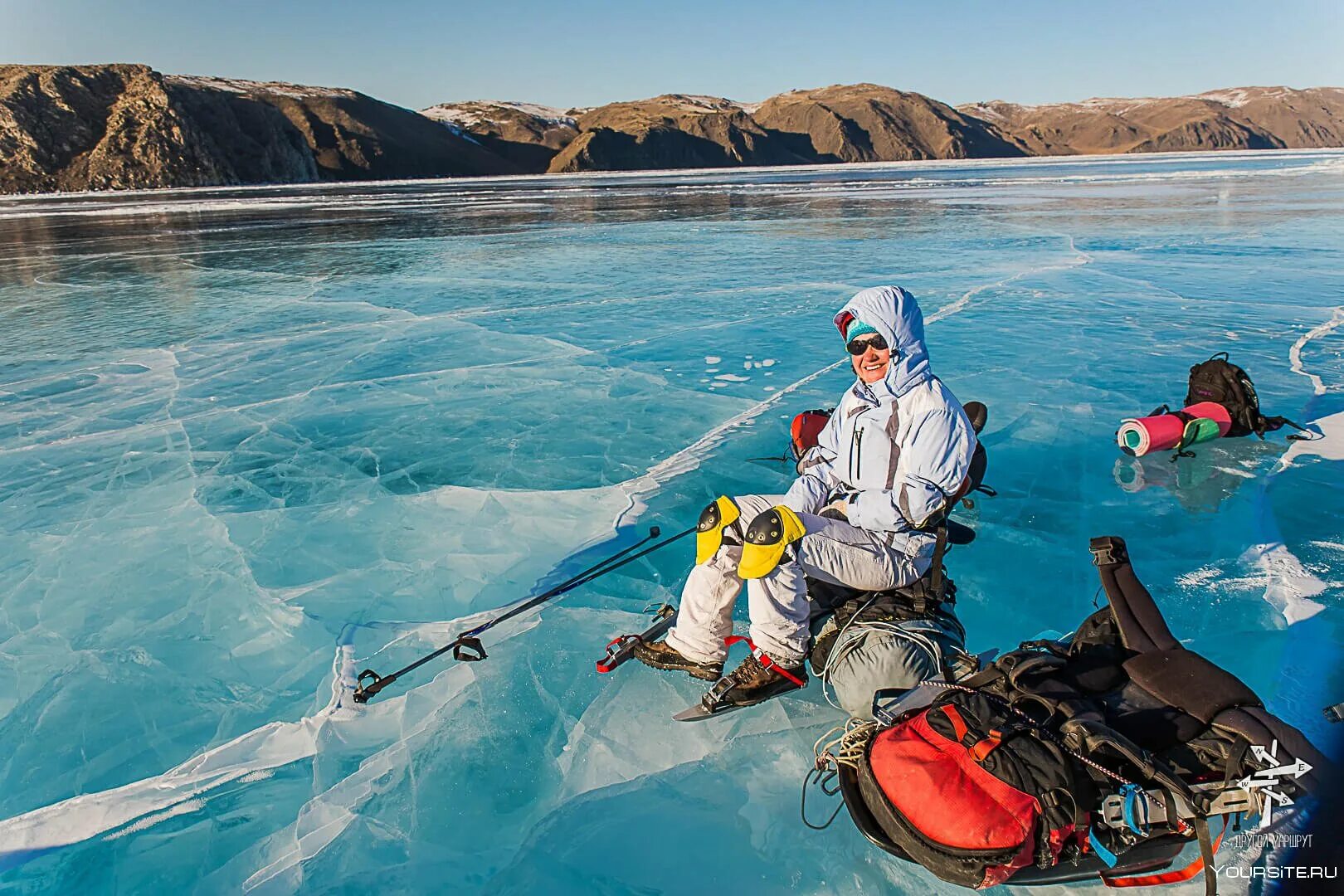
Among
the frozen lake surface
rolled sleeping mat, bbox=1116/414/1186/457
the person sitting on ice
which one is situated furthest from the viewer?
rolled sleeping mat, bbox=1116/414/1186/457

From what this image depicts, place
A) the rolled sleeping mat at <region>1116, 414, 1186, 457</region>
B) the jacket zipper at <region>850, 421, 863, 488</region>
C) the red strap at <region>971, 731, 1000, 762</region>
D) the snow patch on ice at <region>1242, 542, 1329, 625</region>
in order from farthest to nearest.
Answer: the rolled sleeping mat at <region>1116, 414, 1186, 457</region>
the snow patch on ice at <region>1242, 542, 1329, 625</region>
the jacket zipper at <region>850, 421, 863, 488</region>
the red strap at <region>971, 731, 1000, 762</region>

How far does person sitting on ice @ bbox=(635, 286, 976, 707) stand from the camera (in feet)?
10.7

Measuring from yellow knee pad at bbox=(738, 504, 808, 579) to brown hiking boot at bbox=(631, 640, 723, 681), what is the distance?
54 cm

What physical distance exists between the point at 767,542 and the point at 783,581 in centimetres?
21

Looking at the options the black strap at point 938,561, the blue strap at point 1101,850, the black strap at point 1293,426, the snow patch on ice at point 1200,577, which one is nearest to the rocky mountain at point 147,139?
the black strap at point 1293,426

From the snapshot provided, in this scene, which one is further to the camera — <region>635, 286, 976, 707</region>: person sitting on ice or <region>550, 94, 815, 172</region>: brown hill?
<region>550, 94, 815, 172</region>: brown hill

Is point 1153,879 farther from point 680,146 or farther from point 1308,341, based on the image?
point 680,146

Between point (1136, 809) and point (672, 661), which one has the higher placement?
Answer: point (1136, 809)

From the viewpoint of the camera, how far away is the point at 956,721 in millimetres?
2428

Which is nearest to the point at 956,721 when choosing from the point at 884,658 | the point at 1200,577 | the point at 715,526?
the point at 884,658

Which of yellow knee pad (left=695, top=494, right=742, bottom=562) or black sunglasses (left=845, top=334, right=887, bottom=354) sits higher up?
black sunglasses (left=845, top=334, right=887, bottom=354)

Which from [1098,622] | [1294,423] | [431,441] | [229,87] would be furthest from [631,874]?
[229,87]

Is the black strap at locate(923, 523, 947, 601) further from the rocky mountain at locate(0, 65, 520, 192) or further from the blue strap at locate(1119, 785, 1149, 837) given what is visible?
the rocky mountain at locate(0, 65, 520, 192)

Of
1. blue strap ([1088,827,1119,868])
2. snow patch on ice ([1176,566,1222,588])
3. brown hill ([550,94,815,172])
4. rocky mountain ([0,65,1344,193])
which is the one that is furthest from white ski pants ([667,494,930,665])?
brown hill ([550,94,815,172])
